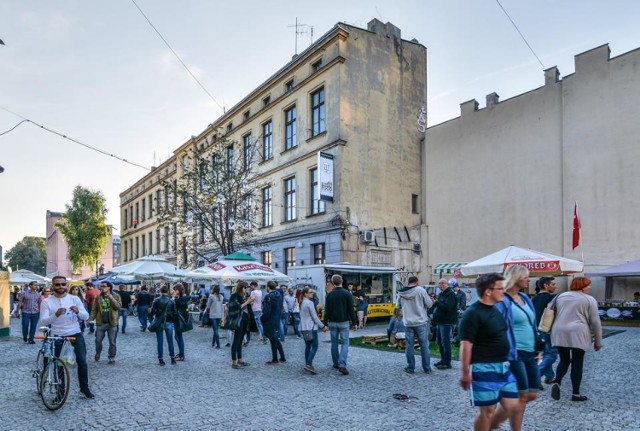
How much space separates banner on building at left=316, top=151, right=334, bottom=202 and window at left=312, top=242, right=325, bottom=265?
2.76 metres

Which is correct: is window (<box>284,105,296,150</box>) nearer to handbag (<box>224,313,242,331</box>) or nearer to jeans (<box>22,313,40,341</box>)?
jeans (<box>22,313,40,341</box>)

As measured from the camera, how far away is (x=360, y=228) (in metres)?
23.9

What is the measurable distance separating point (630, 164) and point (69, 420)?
835 inches

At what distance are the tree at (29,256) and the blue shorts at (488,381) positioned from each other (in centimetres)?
10041

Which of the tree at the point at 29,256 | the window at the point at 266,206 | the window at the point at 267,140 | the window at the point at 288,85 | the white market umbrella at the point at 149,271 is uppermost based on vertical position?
the window at the point at 288,85

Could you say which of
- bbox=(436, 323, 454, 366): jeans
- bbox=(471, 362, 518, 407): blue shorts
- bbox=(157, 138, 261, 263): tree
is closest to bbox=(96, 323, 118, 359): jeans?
bbox=(436, 323, 454, 366): jeans

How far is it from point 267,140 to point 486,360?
87.4 feet

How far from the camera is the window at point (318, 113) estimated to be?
82.6 feet

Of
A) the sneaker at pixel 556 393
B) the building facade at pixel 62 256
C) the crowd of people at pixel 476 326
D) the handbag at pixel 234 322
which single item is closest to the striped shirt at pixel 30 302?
the crowd of people at pixel 476 326

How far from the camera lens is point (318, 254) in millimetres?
24734

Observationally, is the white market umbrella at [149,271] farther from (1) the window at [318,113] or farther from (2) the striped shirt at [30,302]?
(1) the window at [318,113]

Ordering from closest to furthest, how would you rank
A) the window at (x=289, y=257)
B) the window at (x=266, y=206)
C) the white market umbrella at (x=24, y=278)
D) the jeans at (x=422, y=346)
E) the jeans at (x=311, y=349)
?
the jeans at (x=422, y=346) → the jeans at (x=311, y=349) → the white market umbrella at (x=24, y=278) → the window at (x=289, y=257) → the window at (x=266, y=206)

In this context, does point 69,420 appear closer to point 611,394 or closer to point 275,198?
point 611,394

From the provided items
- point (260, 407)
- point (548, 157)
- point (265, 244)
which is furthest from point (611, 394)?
point (265, 244)
